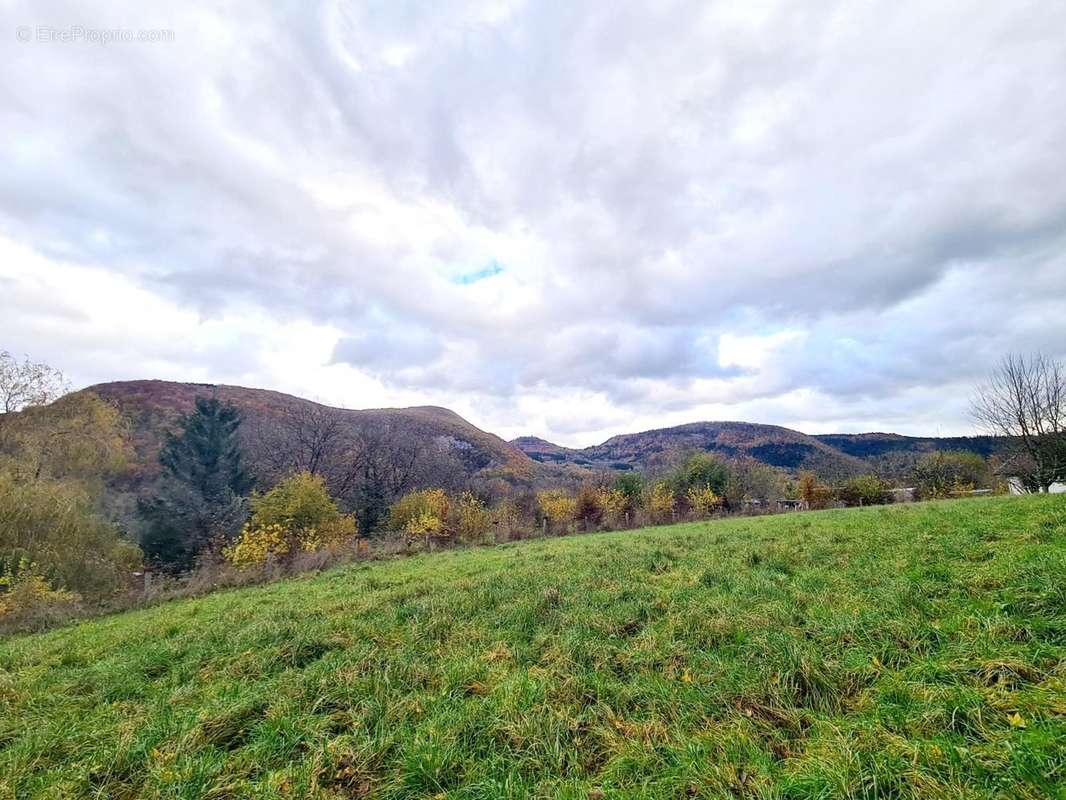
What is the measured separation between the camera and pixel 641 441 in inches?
7859

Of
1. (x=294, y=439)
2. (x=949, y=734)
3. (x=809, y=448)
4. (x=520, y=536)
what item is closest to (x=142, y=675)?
(x=949, y=734)

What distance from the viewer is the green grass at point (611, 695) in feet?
10.7

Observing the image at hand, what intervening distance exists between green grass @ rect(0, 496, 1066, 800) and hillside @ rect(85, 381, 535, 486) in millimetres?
38149

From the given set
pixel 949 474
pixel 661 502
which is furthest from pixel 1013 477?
pixel 661 502

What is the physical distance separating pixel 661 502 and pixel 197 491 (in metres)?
36.8

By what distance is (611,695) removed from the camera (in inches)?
183

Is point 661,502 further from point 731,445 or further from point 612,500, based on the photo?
point 731,445

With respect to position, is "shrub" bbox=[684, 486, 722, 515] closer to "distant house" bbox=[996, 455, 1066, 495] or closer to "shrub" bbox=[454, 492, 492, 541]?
"shrub" bbox=[454, 492, 492, 541]

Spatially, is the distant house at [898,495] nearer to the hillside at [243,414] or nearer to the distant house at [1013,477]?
the distant house at [1013,477]

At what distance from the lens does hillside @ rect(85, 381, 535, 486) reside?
49.9m

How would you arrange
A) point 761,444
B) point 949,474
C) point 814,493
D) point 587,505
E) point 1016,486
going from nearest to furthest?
point 1016,486, point 587,505, point 814,493, point 949,474, point 761,444

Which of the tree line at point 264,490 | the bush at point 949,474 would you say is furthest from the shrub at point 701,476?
the bush at point 949,474

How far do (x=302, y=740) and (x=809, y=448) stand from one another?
158249mm

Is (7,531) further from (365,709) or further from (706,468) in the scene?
(706,468)
